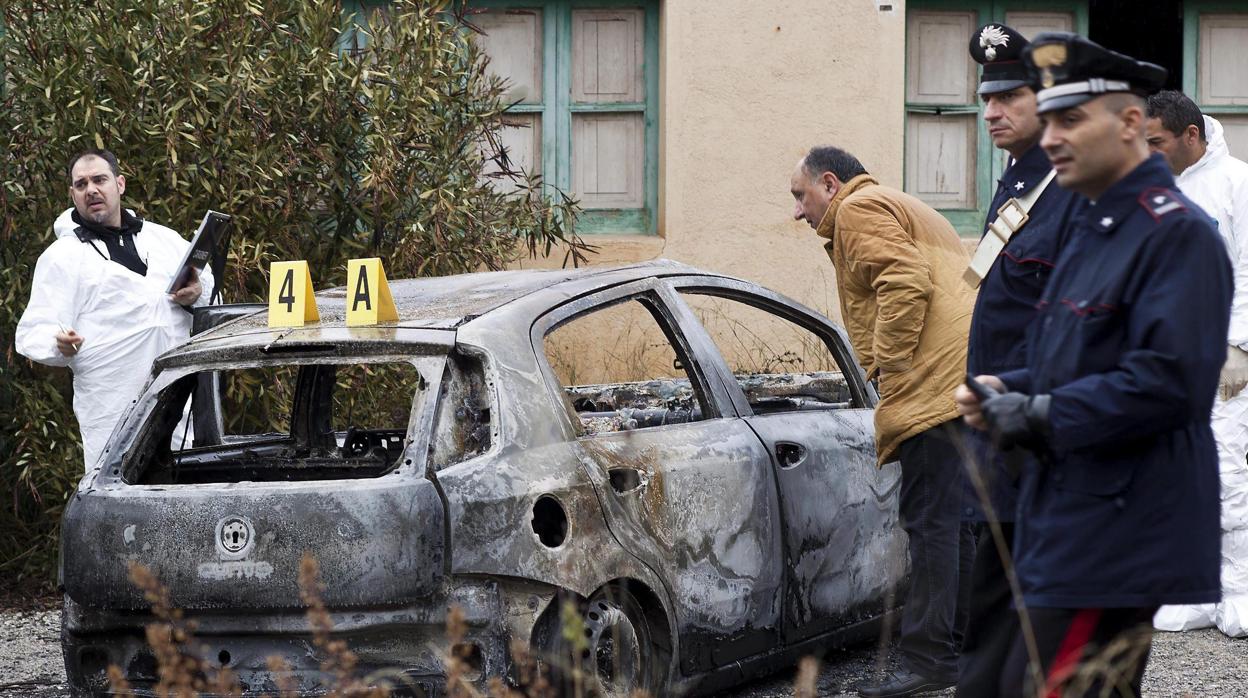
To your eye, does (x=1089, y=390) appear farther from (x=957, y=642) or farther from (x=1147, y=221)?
(x=957, y=642)

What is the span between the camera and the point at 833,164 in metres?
5.89

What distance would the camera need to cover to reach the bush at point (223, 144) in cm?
781

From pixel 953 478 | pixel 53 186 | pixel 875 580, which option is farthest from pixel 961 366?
pixel 53 186

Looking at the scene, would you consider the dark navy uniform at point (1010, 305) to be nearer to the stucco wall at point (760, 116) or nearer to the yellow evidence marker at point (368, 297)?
the yellow evidence marker at point (368, 297)

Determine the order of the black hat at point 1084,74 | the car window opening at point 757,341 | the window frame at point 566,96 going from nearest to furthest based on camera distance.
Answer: the black hat at point 1084,74 → the car window opening at point 757,341 → the window frame at point 566,96

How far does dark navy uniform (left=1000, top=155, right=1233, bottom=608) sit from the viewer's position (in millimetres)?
3186

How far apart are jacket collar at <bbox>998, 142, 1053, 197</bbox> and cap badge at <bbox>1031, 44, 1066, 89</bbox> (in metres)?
1.24

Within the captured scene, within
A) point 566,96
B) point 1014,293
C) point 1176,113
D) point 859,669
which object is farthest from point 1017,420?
point 566,96

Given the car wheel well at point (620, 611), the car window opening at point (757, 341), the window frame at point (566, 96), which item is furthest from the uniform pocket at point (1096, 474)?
the window frame at point (566, 96)

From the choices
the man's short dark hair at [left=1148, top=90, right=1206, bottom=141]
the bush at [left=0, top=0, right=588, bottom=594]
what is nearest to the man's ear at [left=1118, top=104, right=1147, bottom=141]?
the man's short dark hair at [left=1148, top=90, right=1206, bottom=141]

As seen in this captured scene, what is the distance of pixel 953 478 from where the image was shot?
18.3ft

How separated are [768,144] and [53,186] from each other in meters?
4.31

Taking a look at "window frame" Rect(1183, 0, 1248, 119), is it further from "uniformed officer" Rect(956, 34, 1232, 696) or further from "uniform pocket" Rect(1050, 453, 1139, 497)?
"uniform pocket" Rect(1050, 453, 1139, 497)

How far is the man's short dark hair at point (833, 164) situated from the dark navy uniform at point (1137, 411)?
2.52 meters
